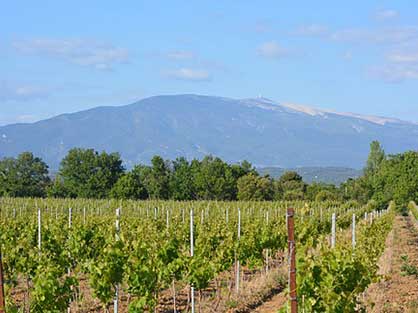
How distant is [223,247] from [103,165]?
57.6 metres

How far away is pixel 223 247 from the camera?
1377cm

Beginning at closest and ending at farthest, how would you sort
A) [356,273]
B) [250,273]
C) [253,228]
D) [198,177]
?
[356,273] → [253,228] → [250,273] → [198,177]

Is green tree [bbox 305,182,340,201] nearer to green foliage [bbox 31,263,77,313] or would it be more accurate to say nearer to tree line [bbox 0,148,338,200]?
tree line [bbox 0,148,338,200]

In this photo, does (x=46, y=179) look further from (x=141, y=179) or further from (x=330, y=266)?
(x=330, y=266)

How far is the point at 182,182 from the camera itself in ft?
216

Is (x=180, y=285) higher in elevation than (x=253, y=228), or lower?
lower

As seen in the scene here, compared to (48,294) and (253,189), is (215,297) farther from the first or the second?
(253,189)

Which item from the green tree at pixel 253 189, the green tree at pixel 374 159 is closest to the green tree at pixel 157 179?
the green tree at pixel 253 189

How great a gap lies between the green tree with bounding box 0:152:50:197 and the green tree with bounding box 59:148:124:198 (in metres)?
2.88

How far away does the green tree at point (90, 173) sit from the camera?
6712 cm

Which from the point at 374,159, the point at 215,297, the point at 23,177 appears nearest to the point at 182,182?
the point at 23,177

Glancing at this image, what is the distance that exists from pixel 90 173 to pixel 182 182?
10.6 meters

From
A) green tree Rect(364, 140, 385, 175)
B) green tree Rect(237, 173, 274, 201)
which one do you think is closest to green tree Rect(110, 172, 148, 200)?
green tree Rect(237, 173, 274, 201)

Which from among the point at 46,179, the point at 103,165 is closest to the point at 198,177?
the point at 103,165
